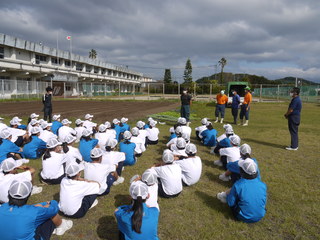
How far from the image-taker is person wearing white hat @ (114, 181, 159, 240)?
2.56 metres

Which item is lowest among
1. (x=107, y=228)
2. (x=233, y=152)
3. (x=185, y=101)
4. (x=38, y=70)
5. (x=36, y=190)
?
(x=107, y=228)

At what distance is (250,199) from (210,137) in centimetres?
432

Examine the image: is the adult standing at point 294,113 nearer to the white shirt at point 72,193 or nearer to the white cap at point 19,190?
the white shirt at point 72,193

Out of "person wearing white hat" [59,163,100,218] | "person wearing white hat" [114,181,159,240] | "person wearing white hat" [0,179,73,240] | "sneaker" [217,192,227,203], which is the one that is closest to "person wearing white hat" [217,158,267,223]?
"sneaker" [217,192,227,203]

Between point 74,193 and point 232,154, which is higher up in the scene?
point 232,154

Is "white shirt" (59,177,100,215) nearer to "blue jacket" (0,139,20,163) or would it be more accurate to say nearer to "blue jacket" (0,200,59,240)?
"blue jacket" (0,200,59,240)

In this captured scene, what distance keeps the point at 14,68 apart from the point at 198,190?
3559 cm

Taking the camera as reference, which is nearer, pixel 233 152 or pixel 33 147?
pixel 233 152

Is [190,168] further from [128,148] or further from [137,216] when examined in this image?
[137,216]

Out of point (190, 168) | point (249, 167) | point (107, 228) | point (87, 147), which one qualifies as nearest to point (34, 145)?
point (87, 147)

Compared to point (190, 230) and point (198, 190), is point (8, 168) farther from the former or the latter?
point (198, 190)

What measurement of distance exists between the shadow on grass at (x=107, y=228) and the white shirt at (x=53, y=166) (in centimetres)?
166

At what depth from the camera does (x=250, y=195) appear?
10.7 ft

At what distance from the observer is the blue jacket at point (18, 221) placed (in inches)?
94.3
